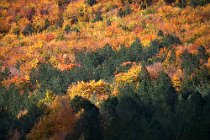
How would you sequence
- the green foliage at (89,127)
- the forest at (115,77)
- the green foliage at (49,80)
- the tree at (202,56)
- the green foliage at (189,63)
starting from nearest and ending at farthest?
the green foliage at (89,127) < the forest at (115,77) < the green foliage at (189,63) < the tree at (202,56) < the green foliage at (49,80)

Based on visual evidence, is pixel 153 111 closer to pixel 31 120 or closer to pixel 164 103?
pixel 164 103

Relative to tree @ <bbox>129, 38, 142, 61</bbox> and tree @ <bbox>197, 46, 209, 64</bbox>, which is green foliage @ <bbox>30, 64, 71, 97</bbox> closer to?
tree @ <bbox>129, 38, 142, 61</bbox>

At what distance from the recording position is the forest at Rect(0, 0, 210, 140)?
72875 mm

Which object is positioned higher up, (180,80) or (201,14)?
(180,80)

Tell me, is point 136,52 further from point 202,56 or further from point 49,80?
point 49,80

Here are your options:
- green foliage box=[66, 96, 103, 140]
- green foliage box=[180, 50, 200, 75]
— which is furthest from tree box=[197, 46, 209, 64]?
green foliage box=[66, 96, 103, 140]

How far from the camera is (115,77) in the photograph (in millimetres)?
116688

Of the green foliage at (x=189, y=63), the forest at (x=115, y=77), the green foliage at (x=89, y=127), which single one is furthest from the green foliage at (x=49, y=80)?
the green foliage at (x=89, y=127)

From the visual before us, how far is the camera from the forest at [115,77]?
72875 mm

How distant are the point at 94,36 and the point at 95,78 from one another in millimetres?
61092

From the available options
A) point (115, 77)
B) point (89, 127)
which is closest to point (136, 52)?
point (115, 77)

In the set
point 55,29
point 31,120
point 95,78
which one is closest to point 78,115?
point 31,120

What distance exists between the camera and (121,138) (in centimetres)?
6406

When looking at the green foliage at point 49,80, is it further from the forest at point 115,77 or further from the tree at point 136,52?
the tree at point 136,52
